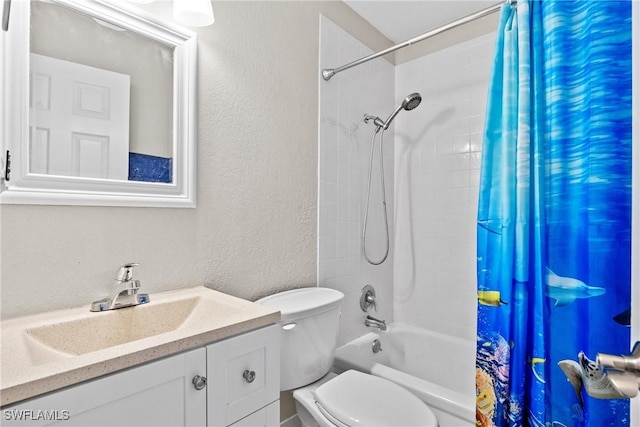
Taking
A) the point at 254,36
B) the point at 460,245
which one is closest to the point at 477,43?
the point at 460,245

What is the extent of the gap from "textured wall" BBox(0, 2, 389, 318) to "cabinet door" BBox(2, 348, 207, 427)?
46 centimetres

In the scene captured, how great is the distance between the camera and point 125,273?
103 cm

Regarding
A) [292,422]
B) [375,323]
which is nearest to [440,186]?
[375,323]

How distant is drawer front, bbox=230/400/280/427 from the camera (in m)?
0.89

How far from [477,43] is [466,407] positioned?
6.58 ft

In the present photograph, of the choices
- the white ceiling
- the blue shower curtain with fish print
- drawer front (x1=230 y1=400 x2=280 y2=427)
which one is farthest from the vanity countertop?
the white ceiling

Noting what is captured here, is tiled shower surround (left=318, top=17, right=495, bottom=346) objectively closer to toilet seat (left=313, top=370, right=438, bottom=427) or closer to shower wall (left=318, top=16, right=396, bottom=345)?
shower wall (left=318, top=16, right=396, bottom=345)

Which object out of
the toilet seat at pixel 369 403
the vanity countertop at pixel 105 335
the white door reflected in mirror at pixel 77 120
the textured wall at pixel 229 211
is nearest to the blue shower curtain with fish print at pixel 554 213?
the toilet seat at pixel 369 403

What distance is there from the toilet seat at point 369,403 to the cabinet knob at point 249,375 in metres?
0.47

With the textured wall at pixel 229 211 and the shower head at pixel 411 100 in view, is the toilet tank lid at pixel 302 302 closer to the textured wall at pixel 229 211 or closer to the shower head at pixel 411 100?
the textured wall at pixel 229 211

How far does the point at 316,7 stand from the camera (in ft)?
5.86

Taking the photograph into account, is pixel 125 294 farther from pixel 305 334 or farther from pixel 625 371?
pixel 625 371

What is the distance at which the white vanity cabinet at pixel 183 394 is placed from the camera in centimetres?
60

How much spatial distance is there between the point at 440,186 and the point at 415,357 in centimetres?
111
